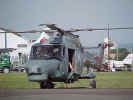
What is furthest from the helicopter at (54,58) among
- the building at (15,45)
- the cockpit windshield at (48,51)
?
the building at (15,45)

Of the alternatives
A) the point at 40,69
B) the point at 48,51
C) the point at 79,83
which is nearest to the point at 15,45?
the point at 79,83

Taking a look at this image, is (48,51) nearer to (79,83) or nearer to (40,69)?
(40,69)

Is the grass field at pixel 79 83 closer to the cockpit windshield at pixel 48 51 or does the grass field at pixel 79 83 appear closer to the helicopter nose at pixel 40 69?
the cockpit windshield at pixel 48 51

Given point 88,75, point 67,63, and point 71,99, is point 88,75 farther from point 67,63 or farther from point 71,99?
point 71,99

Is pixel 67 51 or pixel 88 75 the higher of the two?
pixel 67 51

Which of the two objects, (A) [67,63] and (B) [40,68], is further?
(A) [67,63]

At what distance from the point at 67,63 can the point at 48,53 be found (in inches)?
30.7

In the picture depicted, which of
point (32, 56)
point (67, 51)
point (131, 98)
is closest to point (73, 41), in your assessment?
point (67, 51)

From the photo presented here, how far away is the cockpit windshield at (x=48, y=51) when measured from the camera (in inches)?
488

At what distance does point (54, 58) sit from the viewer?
12.3 meters

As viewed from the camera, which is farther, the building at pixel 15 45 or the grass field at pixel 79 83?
the building at pixel 15 45

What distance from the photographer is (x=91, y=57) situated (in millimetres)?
16297

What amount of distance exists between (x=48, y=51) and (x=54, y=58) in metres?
0.36

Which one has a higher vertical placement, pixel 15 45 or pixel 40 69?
pixel 15 45
